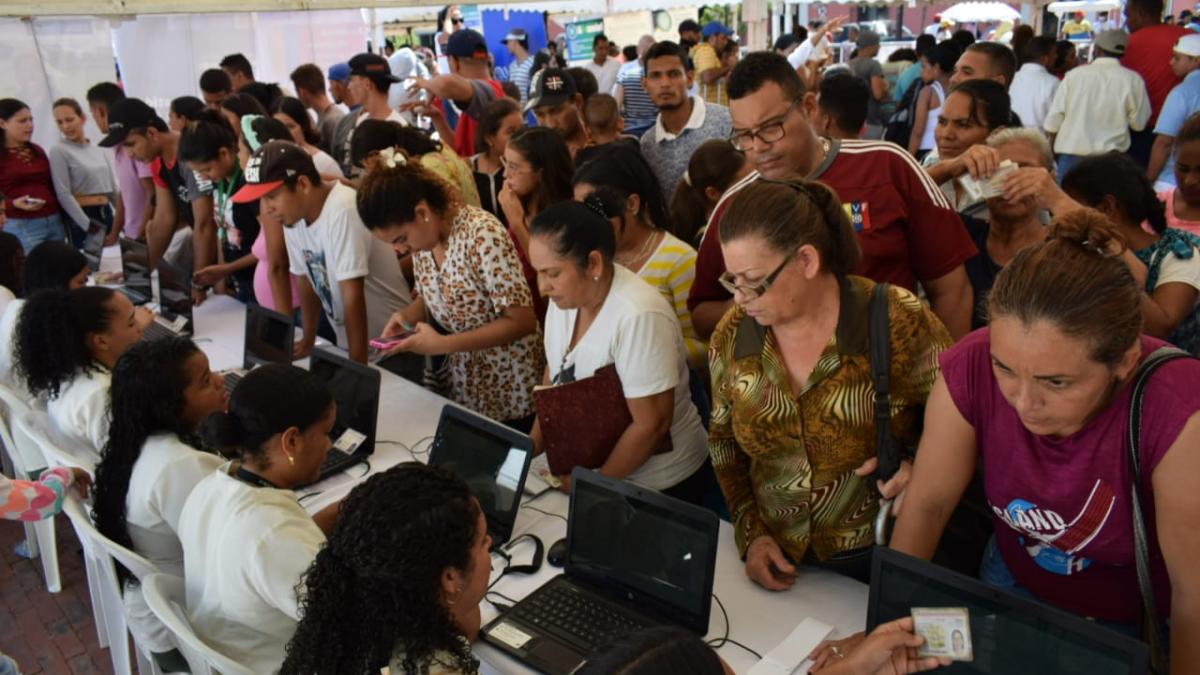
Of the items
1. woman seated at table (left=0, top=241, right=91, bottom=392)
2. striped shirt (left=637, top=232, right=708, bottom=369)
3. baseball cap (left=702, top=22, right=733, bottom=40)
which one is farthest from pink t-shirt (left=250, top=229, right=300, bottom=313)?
baseball cap (left=702, top=22, right=733, bottom=40)

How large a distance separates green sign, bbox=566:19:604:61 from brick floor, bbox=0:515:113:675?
863cm

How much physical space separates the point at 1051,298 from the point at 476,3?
7261mm

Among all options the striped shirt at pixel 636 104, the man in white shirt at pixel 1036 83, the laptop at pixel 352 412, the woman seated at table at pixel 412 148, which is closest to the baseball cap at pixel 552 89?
the woman seated at table at pixel 412 148

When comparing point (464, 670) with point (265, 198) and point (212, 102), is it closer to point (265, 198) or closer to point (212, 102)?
point (265, 198)

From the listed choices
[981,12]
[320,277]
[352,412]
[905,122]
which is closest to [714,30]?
[905,122]

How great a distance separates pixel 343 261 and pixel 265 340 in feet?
1.68

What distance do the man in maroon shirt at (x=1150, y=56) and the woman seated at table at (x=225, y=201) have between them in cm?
547

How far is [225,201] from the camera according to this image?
399 cm

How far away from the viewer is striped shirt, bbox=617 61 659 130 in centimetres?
657

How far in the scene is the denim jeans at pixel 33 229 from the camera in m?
5.50

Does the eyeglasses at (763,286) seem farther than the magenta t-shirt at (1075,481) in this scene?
Yes

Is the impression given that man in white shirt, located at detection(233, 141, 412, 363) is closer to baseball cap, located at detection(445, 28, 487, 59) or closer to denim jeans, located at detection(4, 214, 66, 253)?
baseball cap, located at detection(445, 28, 487, 59)

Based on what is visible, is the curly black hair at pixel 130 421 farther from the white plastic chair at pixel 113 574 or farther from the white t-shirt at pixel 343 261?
the white t-shirt at pixel 343 261

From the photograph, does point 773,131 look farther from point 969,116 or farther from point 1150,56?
point 1150,56
